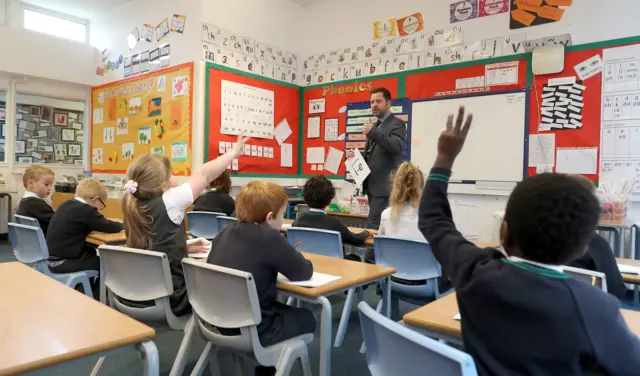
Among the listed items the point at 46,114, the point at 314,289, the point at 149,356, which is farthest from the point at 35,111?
the point at 149,356

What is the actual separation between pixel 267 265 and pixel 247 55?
4.58 meters

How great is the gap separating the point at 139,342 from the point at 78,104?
6958 mm

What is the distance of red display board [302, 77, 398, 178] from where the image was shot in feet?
18.9

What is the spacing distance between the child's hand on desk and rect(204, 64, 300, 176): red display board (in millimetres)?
4518

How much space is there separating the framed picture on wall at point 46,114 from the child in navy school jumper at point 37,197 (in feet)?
12.2

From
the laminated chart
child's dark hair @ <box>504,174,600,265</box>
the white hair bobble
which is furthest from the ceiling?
child's dark hair @ <box>504,174,600,265</box>

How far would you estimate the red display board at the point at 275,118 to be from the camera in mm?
5348

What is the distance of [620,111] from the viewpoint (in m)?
4.11

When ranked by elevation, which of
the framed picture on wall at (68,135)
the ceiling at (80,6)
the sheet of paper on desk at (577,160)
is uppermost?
the ceiling at (80,6)

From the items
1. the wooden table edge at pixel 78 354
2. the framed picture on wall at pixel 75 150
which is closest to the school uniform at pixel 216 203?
the wooden table edge at pixel 78 354

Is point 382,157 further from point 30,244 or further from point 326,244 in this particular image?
point 30,244

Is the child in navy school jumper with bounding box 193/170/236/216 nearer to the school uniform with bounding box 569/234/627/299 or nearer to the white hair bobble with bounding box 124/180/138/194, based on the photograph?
the white hair bobble with bounding box 124/180/138/194

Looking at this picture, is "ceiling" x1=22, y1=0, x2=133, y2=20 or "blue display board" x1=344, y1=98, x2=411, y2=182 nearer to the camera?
"blue display board" x1=344, y1=98, x2=411, y2=182

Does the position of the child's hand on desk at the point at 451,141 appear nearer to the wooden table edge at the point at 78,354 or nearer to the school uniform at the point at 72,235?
the wooden table edge at the point at 78,354
